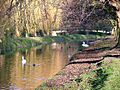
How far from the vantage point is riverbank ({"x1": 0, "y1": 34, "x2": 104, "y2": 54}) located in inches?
1897

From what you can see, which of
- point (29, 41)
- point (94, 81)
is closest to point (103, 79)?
point (94, 81)

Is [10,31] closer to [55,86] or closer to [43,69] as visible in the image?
[43,69]

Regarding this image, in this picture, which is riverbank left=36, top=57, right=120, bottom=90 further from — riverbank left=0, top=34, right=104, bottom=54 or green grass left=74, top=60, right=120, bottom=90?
riverbank left=0, top=34, right=104, bottom=54

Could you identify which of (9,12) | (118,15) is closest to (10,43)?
(118,15)

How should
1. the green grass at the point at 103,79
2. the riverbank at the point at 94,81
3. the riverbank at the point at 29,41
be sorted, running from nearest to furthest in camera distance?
the green grass at the point at 103,79, the riverbank at the point at 94,81, the riverbank at the point at 29,41

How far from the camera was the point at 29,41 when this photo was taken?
61.3m

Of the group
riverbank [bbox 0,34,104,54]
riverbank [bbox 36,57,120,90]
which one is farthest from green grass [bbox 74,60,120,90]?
riverbank [bbox 0,34,104,54]

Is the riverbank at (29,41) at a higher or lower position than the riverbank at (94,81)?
lower

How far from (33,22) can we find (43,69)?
76.5ft

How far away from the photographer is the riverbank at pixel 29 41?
1897 inches

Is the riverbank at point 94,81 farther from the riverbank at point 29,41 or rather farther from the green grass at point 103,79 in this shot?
→ the riverbank at point 29,41

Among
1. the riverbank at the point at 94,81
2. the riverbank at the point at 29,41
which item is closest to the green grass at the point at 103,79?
the riverbank at the point at 94,81

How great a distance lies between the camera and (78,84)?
15.4 metres

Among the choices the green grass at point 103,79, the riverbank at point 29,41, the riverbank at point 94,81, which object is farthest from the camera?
the riverbank at point 29,41
